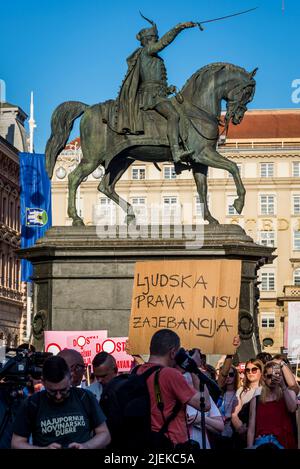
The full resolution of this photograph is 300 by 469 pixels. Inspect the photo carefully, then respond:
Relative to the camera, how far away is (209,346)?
58.7 feet

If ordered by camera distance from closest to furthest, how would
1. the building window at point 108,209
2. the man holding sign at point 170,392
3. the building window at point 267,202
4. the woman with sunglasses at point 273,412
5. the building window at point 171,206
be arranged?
the man holding sign at point 170,392 → the woman with sunglasses at point 273,412 → the building window at point 108,209 → the building window at point 171,206 → the building window at point 267,202

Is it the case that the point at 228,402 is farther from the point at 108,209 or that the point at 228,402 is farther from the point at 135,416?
the point at 108,209

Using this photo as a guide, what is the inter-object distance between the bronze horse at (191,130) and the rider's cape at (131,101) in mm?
204

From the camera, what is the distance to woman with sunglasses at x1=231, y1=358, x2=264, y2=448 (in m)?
12.1

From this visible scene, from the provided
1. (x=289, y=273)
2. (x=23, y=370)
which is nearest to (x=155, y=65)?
(x=23, y=370)

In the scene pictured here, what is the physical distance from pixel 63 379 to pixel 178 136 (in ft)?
56.9

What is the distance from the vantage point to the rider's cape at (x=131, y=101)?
25.4 metres

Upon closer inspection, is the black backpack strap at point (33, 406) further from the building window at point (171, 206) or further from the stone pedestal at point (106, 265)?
the building window at point (171, 206)

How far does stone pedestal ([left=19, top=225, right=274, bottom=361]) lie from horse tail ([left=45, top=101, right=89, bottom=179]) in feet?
6.19

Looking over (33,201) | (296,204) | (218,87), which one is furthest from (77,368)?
(296,204)

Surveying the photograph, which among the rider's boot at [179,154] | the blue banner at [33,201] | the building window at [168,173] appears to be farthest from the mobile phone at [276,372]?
the building window at [168,173]

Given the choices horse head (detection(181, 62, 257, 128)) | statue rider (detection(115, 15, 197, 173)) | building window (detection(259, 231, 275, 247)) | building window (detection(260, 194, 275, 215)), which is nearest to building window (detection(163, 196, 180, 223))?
building window (detection(260, 194, 275, 215))

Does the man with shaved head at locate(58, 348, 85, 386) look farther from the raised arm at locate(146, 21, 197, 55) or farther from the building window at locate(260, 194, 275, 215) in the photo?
the building window at locate(260, 194, 275, 215)

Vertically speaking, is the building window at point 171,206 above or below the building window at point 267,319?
above
